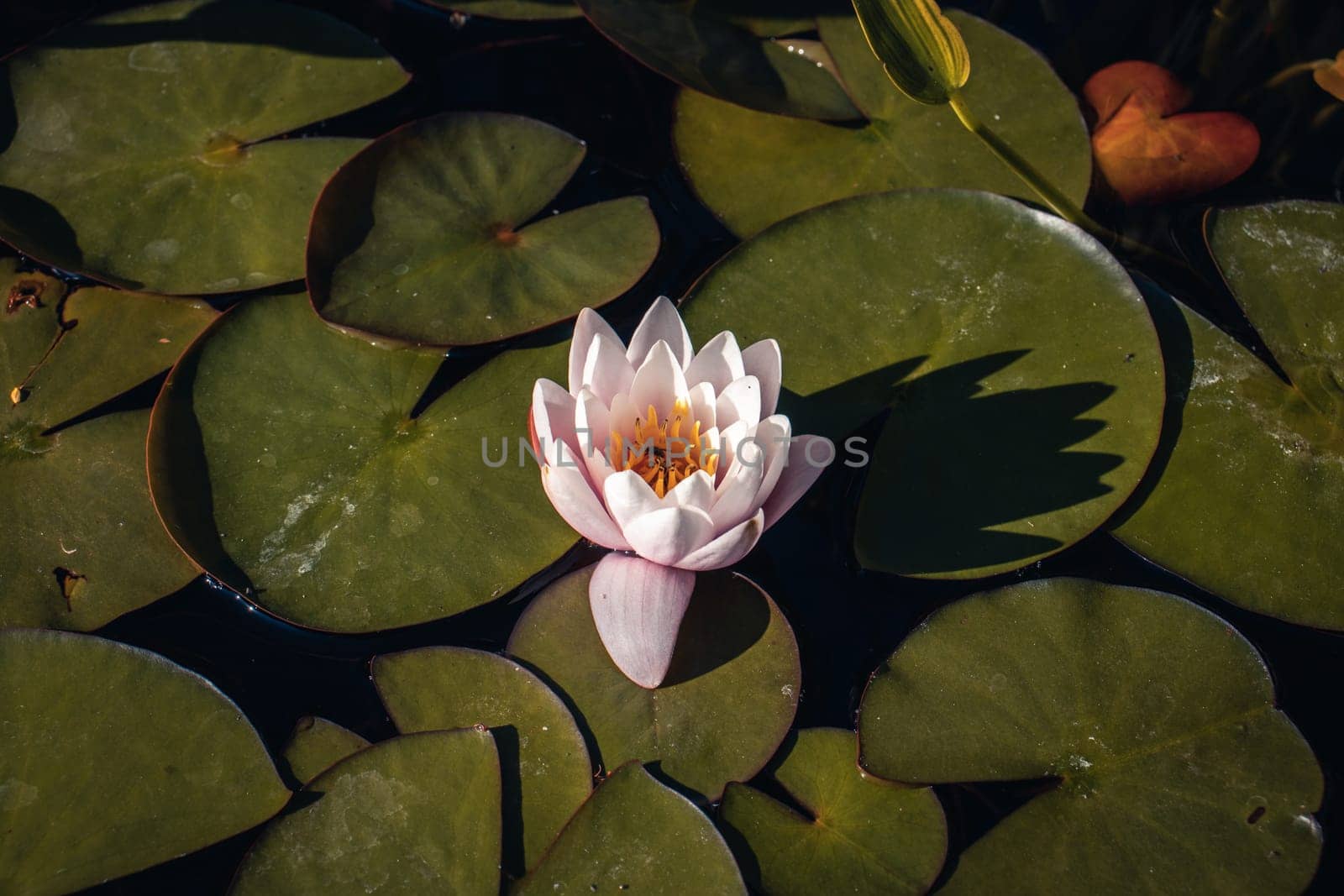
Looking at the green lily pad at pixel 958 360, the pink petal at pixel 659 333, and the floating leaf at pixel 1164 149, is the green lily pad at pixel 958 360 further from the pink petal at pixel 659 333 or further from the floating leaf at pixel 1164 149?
the floating leaf at pixel 1164 149

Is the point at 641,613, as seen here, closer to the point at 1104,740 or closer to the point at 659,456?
the point at 659,456

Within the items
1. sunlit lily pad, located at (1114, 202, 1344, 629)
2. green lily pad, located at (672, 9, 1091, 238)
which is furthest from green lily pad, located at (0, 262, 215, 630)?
sunlit lily pad, located at (1114, 202, 1344, 629)

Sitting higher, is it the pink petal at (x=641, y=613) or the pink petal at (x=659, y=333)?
the pink petal at (x=659, y=333)

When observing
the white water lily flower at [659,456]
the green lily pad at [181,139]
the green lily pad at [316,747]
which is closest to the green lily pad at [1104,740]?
the white water lily flower at [659,456]

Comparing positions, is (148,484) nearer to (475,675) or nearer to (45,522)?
(45,522)

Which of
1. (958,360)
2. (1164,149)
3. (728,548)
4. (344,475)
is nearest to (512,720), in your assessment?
(728,548)

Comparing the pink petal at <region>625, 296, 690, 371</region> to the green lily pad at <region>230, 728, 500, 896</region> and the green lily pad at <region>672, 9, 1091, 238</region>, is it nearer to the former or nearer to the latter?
the green lily pad at <region>672, 9, 1091, 238</region>
